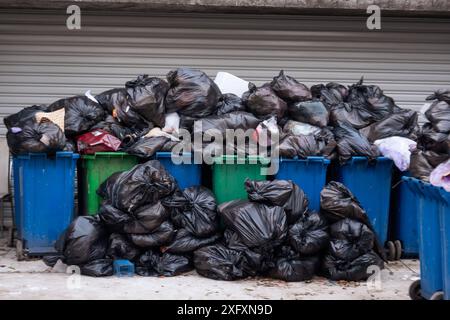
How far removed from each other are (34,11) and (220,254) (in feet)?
13.5

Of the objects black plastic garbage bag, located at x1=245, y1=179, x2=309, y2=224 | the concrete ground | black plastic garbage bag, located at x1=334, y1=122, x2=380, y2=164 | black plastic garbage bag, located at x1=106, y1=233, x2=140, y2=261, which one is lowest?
the concrete ground

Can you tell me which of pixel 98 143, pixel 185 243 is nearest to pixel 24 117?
pixel 98 143

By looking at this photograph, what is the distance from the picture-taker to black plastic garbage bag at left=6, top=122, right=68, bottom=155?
702cm

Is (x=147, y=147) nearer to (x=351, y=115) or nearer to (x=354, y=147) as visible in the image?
(x=354, y=147)

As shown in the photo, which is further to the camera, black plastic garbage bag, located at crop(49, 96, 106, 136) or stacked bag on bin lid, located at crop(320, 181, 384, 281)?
black plastic garbage bag, located at crop(49, 96, 106, 136)

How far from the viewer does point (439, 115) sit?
20.3ft

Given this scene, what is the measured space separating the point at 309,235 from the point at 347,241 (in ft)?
1.15

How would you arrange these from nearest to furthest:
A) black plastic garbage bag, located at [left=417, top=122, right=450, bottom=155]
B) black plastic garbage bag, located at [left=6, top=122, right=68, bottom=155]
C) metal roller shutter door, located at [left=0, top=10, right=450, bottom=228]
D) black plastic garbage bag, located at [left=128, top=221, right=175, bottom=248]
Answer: black plastic garbage bag, located at [left=417, top=122, right=450, bottom=155]
black plastic garbage bag, located at [left=128, top=221, right=175, bottom=248]
black plastic garbage bag, located at [left=6, top=122, right=68, bottom=155]
metal roller shutter door, located at [left=0, top=10, right=450, bottom=228]

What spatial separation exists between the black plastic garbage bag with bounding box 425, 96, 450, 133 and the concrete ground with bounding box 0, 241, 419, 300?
1.47 metres

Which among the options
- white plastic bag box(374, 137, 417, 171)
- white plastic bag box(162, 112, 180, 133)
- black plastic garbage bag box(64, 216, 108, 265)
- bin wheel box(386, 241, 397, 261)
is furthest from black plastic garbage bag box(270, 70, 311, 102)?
black plastic garbage bag box(64, 216, 108, 265)

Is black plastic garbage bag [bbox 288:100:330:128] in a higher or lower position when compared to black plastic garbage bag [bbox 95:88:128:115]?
lower

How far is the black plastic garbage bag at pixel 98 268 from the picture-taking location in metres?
6.65

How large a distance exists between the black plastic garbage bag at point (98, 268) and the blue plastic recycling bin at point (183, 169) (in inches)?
43.1

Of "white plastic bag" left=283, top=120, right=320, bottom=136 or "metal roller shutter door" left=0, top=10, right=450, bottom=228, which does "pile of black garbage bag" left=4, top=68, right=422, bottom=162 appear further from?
"metal roller shutter door" left=0, top=10, right=450, bottom=228
